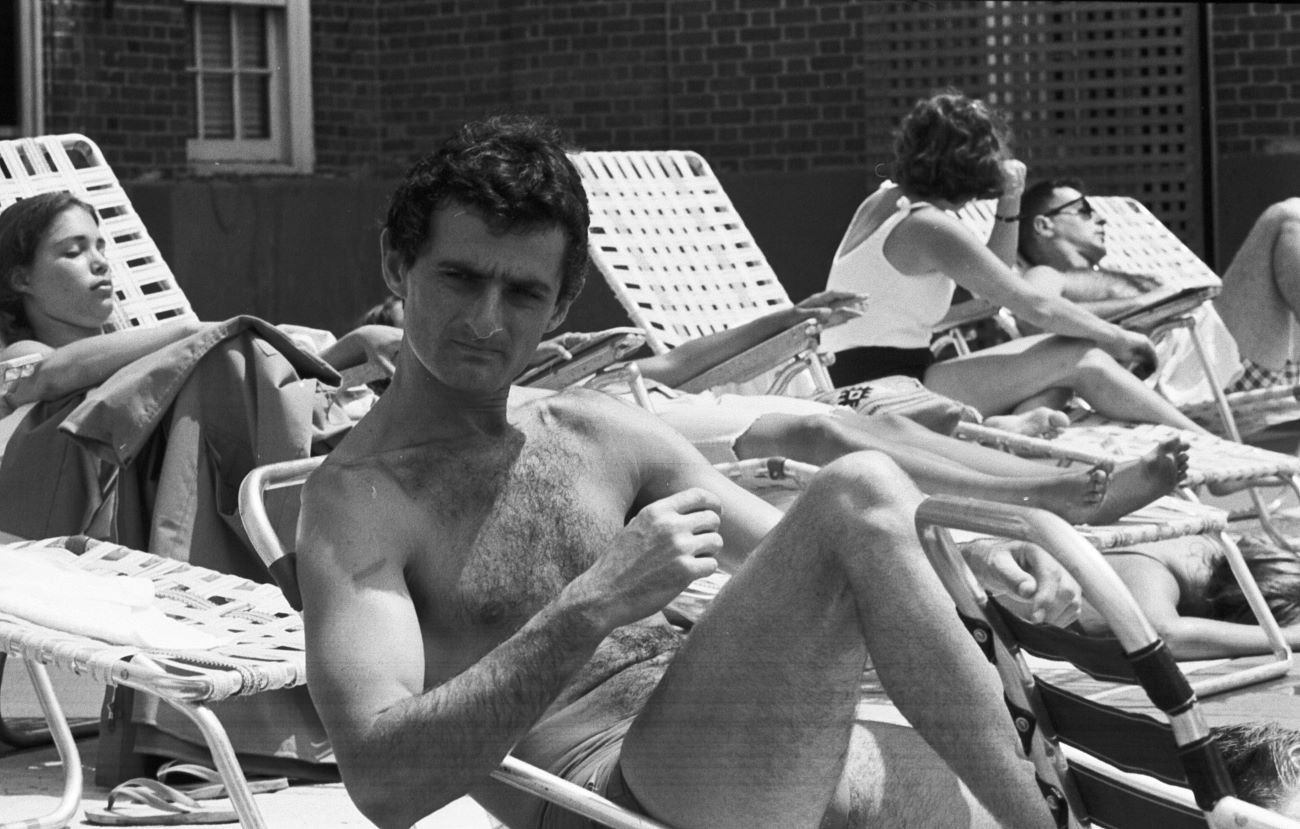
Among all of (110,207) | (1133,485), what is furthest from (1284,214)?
(110,207)

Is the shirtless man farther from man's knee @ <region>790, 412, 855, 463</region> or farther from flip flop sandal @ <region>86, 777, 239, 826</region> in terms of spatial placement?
man's knee @ <region>790, 412, 855, 463</region>

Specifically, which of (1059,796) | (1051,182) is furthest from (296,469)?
(1051,182)

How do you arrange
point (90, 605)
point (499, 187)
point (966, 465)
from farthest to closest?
1. point (966, 465)
2. point (90, 605)
3. point (499, 187)

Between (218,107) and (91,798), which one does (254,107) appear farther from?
(91,798)

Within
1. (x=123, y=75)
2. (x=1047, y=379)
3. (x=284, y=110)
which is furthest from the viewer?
(x=1047, y=379)

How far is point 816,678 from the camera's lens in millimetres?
1523

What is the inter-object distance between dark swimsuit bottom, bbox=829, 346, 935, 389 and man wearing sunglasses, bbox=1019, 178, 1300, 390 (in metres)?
0.45

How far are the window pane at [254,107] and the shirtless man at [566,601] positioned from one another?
1779 millimetres

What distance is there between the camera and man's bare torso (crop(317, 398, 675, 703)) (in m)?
1.60

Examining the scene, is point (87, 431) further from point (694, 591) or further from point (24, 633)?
point (694, 591)

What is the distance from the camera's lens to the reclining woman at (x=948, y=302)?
4199 millimetres

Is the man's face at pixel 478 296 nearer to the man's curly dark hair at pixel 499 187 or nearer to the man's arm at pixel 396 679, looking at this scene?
the man's curly dark hair at pixel 499 187

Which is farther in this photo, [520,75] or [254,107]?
[520,75]

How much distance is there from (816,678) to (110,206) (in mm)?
2528
